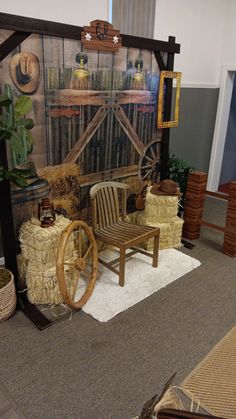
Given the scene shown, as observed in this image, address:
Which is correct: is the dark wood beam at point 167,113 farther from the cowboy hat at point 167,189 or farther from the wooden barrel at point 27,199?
the wooden barrel at point 27,199

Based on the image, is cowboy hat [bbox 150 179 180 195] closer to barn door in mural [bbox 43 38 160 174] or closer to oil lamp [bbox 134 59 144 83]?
barn door in mural [bbox 43 38 160 174]

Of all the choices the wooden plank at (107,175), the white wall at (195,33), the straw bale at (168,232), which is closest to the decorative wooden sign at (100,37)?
the wooden plank at (107,175)

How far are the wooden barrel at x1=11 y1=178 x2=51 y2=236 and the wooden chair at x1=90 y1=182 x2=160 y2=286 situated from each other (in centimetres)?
41

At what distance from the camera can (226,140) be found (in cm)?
518

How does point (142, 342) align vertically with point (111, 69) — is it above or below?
below

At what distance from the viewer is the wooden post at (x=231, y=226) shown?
3010mm

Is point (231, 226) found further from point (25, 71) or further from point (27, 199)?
point (25, 71)

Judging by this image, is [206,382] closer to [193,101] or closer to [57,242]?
[57,242]

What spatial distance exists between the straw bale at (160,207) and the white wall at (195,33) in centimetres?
179

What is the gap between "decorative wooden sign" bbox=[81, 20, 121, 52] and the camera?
2.37m

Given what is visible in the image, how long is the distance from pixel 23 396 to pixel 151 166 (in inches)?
94.2

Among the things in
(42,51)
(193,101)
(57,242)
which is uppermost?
(42,51)

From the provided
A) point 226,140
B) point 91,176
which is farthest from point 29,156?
point 226,140

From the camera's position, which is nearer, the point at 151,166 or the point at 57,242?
the point at 57,242
